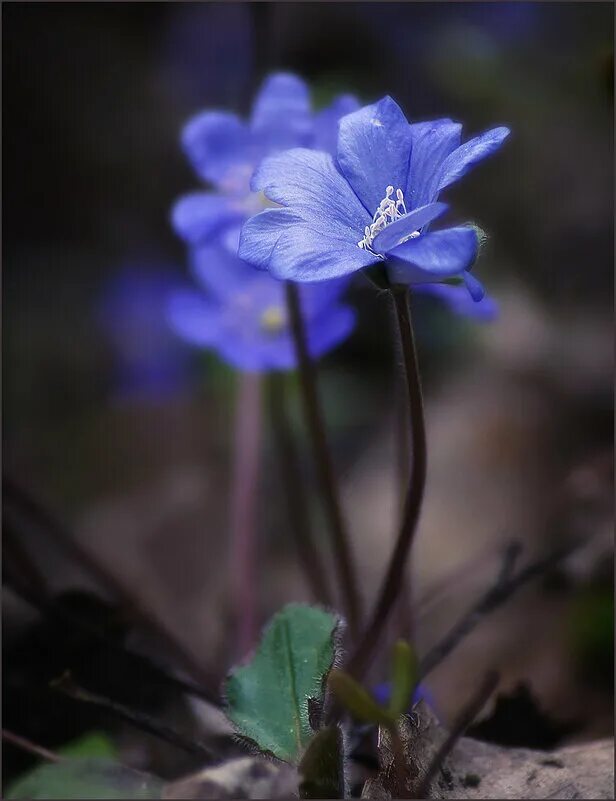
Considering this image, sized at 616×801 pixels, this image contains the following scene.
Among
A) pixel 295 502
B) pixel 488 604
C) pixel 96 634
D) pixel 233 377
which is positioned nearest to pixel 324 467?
pixel 295 502

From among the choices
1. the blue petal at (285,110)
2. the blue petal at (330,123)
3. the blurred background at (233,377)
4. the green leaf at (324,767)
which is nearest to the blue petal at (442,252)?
the green leaf at (324,767)

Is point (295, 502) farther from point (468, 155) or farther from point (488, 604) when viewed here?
point (468, 155)

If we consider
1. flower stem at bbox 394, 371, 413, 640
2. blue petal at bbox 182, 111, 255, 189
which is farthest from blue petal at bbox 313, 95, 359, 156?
flower stem at bbox 394, 371, 413, 640

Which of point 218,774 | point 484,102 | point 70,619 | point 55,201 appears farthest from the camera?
point 55,201

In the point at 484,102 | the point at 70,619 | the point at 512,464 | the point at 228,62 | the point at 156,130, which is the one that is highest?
the point at 228,62

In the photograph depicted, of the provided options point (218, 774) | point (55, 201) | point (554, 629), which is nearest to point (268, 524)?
point (554, 629)

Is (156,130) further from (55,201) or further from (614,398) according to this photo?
(614,398)

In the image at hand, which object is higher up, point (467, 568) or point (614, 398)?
point (614, 398)
